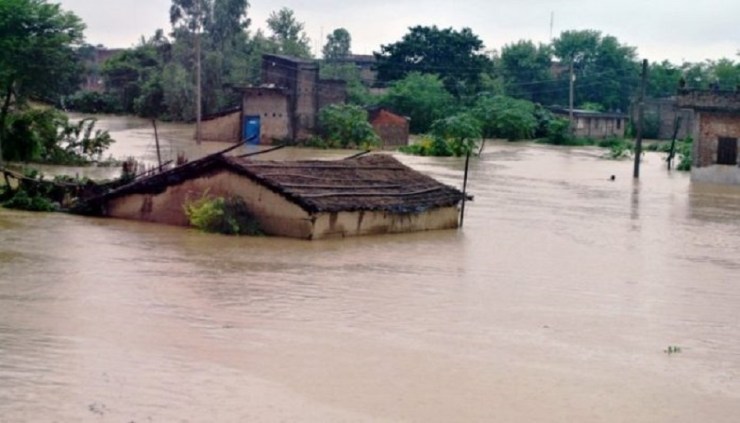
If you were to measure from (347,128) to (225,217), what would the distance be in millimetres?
28482

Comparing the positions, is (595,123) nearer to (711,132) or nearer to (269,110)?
(269,110)

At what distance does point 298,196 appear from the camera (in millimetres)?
17906

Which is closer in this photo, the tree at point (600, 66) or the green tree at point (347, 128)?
the green tree at point (347, 128)

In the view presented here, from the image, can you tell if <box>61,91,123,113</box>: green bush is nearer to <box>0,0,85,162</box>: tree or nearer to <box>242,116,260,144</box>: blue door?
<box>242,116,260,144</box>: blue door

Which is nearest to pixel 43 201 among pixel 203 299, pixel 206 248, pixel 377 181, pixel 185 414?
pixel 206 248

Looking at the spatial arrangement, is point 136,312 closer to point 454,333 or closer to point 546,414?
point 454,333

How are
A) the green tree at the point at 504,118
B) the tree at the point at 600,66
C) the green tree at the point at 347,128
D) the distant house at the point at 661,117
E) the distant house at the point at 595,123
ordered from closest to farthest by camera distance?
the green tree at the point at 347,128 → the green tree at the point at 504,118 → the distant house at the point at 595,123 → the distant house at the point at 661,117 → the tree at the point at 600,66

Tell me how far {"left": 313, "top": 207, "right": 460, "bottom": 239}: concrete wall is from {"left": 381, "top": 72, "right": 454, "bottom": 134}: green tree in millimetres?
39367

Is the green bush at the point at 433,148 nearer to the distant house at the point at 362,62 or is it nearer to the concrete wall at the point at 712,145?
the concrete wall at the point at 712,145

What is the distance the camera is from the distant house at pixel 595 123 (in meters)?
67.1

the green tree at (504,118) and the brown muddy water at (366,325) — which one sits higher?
the green tree at (504,118)

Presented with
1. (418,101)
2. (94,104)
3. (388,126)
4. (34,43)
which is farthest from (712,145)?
(94,104)

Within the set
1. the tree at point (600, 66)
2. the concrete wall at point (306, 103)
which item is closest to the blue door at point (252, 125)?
the concrete wall at point (306, 103)

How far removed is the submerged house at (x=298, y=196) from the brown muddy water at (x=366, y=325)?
42 cm
